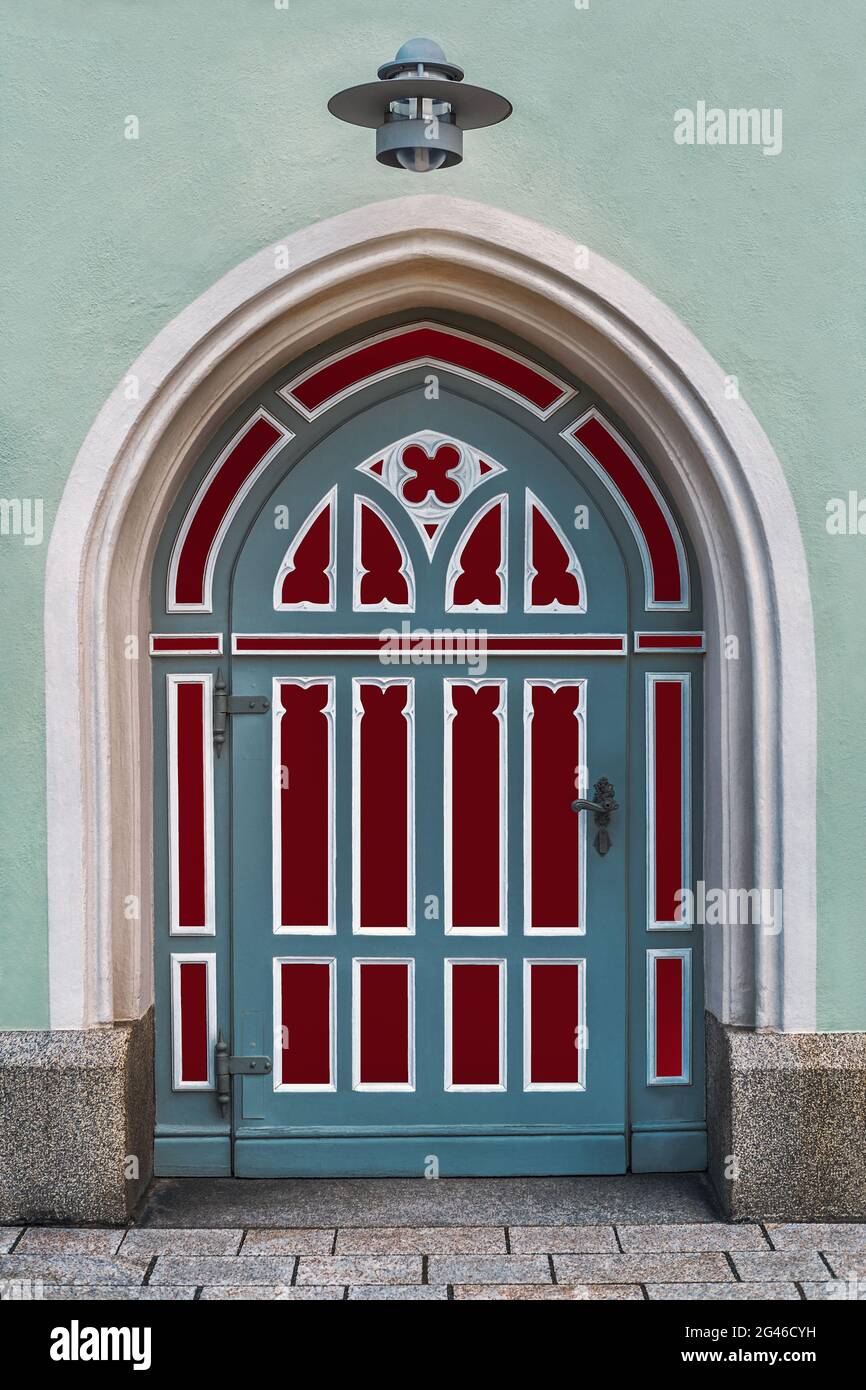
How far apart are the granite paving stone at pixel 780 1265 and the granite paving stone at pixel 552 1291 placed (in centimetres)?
35

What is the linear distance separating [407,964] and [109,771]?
3.81 ft

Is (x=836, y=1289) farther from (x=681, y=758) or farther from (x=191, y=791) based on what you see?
(x=191, y=791)

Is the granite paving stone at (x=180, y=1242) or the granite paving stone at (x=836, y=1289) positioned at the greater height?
the granite paving stone at (x=180, y=1242)

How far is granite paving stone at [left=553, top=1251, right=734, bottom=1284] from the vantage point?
13.3 feet

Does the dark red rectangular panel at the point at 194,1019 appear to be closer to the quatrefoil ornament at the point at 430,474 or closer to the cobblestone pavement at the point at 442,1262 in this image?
the cobblestone pavement at the point at 442,1262

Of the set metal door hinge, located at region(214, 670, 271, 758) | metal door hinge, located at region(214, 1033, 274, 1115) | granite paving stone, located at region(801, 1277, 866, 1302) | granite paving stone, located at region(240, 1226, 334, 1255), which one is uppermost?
metal door hinge, located at region(214, 670, 271, 758)

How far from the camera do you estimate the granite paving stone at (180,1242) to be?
4.23 m

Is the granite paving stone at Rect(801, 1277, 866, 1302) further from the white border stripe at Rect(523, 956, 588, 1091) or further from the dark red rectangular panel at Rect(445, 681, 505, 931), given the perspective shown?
the dark red rectangular panel at Rect(445, 681, 505, 931)

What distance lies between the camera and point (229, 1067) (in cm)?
479

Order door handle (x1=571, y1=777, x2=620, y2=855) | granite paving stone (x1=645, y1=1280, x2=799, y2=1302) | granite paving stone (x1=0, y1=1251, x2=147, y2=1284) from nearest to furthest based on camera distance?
granite paving stone (x1=645, y1=1280, x2=799, y2=1302)
granite paving stone (x1=0, y1=1251, x2=147, y2=1284)
door handle (x1=571, y1=777, x2=620, y2=855)

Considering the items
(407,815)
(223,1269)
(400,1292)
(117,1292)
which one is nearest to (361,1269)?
(400,1292)

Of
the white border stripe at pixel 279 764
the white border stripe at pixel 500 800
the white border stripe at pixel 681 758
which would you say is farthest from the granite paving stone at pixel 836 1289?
the white border stripe at pixel 279 764

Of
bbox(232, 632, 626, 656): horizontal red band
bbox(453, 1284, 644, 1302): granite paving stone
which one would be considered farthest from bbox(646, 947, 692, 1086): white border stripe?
bbox(232, 632, 626, 656): horizontal red band

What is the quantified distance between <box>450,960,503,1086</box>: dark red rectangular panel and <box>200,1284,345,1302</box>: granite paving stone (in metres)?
0.95
